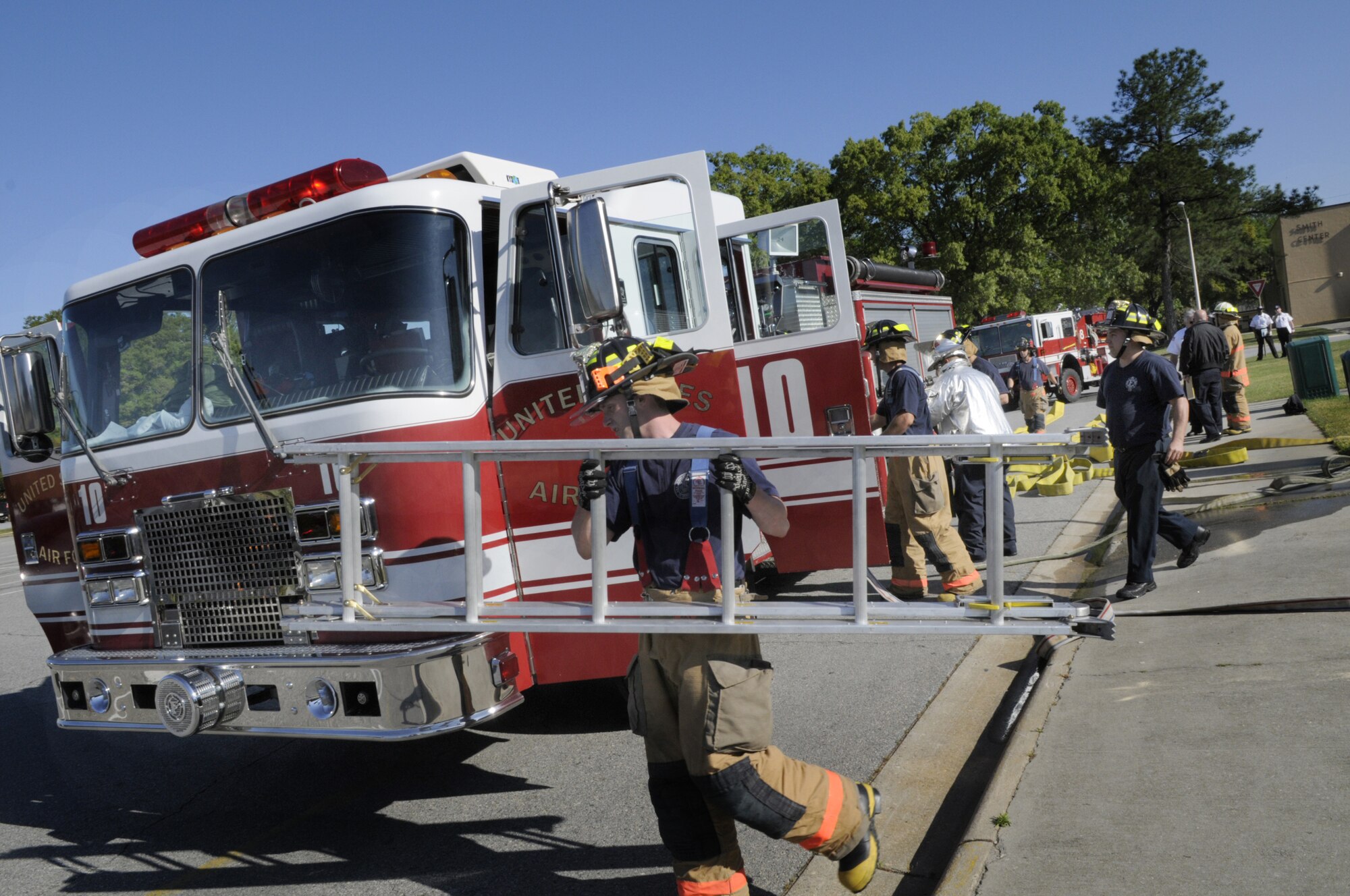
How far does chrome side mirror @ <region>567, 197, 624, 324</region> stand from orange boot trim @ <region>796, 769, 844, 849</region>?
70.5 inches

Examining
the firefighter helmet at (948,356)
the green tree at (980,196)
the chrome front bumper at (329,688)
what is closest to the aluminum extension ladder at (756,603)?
the chrome front bumper at (329,688)

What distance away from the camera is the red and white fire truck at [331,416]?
12.8ft

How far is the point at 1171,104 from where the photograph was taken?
58906mm

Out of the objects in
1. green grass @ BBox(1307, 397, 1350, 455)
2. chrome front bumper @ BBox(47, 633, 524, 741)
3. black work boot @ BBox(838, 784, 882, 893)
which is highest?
chrome front bumper @ BBox(47, 633, 524, 741)

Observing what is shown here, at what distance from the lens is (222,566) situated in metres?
4.25

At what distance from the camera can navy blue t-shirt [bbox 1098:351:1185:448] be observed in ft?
20.2

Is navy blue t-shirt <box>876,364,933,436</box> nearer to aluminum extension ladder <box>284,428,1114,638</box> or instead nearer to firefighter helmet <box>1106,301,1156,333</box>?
firefighter helmet <box>1106,301,1156,333</box>

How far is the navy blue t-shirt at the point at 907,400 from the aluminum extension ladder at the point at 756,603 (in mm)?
3729

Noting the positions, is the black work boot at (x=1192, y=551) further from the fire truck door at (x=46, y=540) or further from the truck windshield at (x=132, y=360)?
the fire truck door at (x=46, y=540)

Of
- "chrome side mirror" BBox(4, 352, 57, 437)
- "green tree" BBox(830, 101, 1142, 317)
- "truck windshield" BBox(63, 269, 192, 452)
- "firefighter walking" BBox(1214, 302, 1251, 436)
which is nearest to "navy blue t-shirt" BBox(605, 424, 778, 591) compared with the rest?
"truck windshield" BBox(63, 269, 192, 452)

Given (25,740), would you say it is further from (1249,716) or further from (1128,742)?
(1249,716)

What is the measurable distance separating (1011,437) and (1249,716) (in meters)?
2.22

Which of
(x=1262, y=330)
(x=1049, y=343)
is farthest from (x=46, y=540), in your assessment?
(x=1262, y=330)

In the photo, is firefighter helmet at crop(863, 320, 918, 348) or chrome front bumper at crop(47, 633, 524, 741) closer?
chrome front bumper at crop(47, 633, 524, 741)
